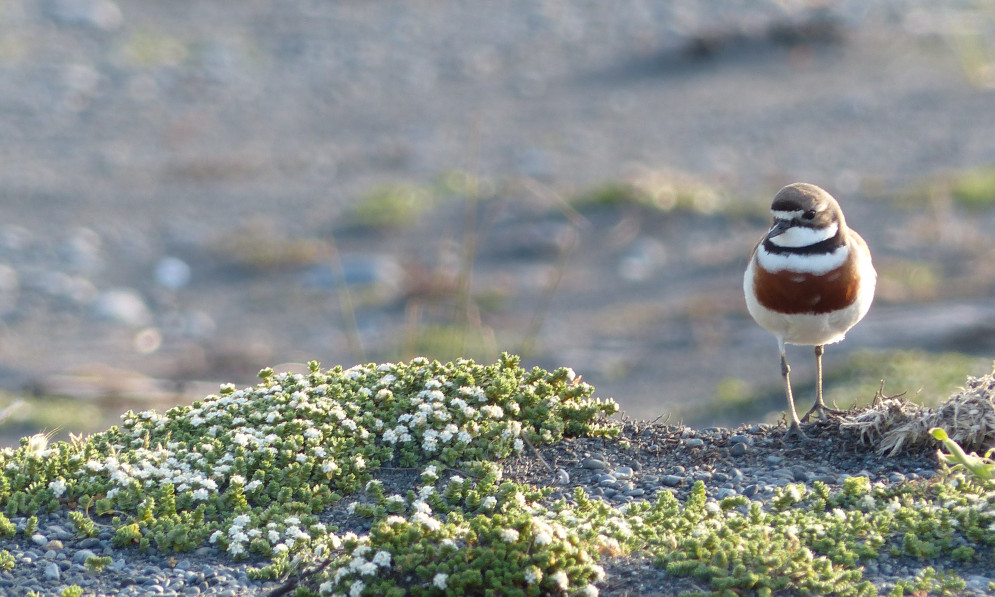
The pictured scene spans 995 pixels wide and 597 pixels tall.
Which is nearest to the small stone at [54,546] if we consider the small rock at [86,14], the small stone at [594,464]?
the small stone at [594,464]

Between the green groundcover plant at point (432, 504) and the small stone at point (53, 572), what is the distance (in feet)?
0.42

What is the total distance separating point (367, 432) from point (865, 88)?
41.1ft

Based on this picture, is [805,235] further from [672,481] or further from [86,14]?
[86,14]

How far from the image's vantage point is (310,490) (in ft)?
13.5

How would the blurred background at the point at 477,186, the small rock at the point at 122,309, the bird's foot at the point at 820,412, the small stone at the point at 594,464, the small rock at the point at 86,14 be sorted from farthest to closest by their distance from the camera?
the small rock at the point at 86,14 < the small rock at the point at 122,309 < the blurred background at the point at 477,186 < the bird's foot at the point at 820,412 < the small stone at the point at 594,464

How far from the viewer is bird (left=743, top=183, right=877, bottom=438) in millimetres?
4469

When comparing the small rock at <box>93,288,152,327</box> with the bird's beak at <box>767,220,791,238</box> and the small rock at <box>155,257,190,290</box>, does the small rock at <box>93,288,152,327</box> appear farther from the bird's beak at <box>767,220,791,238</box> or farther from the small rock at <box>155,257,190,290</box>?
the bird's beak at <box>767,220,791,238</box>

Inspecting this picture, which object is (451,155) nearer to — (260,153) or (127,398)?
(260,153)

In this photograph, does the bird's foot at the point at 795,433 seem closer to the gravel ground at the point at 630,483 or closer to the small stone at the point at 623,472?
the gravel ground at the point at 630,483

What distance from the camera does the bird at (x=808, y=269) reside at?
4469 millimetres

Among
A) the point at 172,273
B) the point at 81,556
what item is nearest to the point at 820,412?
the point at 81,556

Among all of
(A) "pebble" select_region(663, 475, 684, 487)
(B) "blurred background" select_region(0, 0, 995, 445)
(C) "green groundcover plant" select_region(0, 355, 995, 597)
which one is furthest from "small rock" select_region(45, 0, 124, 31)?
(A) "pebble" select_region(663, 475, 684, 487)

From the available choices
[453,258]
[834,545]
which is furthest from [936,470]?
[453,258]

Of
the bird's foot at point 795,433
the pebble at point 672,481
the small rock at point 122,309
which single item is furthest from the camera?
the small rock at point 122,309
